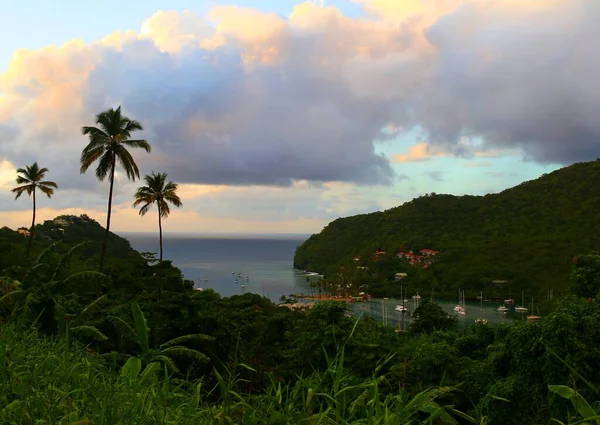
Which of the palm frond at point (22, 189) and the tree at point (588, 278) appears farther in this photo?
the palm frond at point (22, 189)

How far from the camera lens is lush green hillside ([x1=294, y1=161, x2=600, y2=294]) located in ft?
310

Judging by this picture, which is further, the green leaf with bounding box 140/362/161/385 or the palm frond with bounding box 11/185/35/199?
the palm frond with bounding box 11/185/35/199

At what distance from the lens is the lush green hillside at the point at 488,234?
94.4 meters

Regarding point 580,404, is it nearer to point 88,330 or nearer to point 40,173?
point 88,330

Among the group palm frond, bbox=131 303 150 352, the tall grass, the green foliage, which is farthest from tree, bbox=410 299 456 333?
the tall grass

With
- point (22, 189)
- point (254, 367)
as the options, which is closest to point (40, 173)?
point (22, 189)

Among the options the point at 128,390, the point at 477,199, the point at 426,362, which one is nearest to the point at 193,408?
the point at 128,390

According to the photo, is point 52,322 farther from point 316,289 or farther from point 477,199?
point 477,199

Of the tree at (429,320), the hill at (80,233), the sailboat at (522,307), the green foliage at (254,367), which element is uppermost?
the hill at (80,233)

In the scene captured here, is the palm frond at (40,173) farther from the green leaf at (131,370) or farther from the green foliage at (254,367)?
the green leaf at (131,370)

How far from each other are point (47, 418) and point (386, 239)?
435 feet

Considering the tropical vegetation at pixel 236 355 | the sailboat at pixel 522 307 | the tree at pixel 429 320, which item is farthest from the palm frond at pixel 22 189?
the sailboat at pixel 522 307

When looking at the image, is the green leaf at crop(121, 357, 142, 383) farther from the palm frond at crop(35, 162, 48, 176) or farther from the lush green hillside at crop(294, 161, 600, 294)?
the lush green hillside at crop(294, 161, 600, 294)

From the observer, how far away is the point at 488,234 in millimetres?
117812
